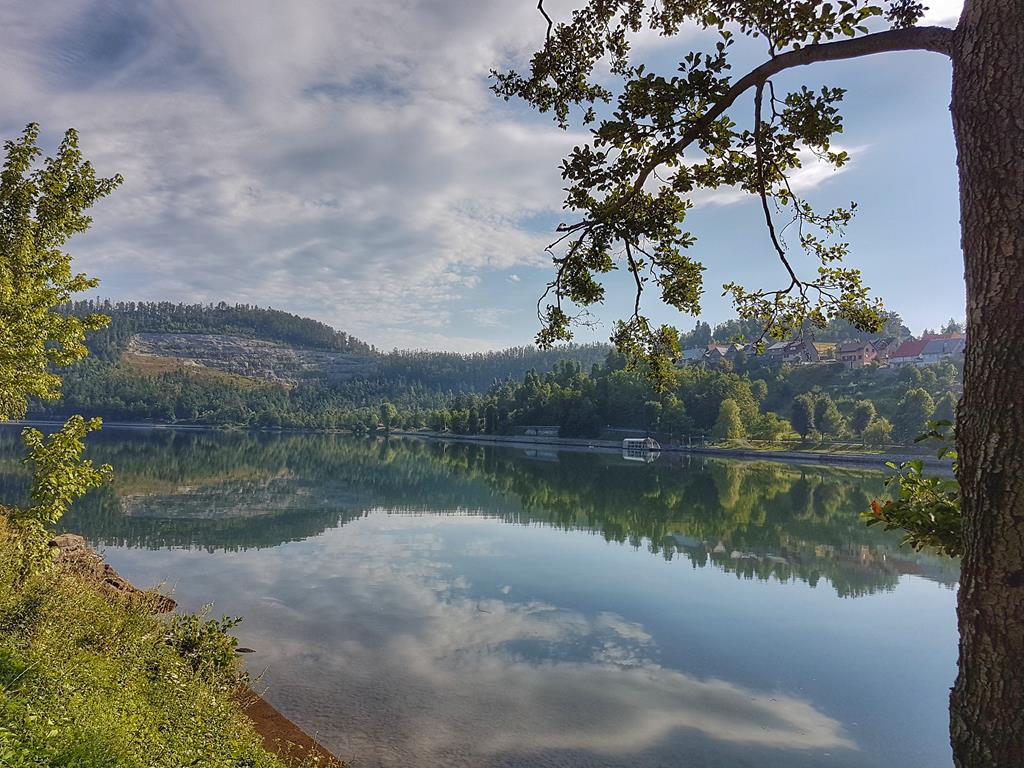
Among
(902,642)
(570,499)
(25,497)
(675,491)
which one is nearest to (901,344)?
(675,491)

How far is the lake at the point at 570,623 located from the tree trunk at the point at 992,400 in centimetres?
912

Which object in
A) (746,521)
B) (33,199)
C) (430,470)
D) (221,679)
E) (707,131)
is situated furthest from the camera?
(430,470)

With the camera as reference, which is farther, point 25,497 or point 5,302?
point 25,497

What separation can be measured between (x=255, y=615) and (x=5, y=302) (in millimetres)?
12395

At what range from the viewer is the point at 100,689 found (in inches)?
282

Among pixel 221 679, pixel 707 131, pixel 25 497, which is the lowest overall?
pixel 25 497

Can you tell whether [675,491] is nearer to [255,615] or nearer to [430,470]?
[430,470]

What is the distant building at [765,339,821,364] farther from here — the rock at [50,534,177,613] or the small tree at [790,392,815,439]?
the rock at [50,534,177,613]

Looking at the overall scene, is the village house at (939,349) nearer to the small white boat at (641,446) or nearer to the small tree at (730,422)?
the small tree at (730,422)

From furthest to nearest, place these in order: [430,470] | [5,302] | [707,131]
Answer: [430,470], [5,302], [707,131]

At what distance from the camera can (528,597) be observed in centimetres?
2112

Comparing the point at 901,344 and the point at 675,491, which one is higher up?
the point at 901,344

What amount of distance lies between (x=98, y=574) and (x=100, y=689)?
37.5ft

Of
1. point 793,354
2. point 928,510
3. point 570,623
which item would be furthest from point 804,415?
point 928,510
